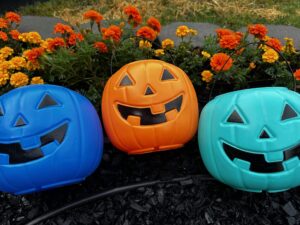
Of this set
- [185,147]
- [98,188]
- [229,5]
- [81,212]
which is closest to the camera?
[81,212]

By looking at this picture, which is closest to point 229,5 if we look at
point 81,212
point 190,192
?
point 190,192

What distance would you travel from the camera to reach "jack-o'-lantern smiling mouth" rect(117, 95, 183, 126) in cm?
206

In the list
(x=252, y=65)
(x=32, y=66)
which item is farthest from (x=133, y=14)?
(x=252, y=65)

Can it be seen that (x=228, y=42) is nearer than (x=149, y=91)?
No

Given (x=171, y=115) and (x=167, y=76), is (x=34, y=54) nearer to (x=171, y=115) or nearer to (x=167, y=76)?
(x=167, y=76)

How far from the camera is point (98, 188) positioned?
2.33 m

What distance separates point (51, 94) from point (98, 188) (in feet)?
2.22

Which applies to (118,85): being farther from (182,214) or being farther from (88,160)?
(182,214)

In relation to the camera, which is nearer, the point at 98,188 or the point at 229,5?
the point at 98,188

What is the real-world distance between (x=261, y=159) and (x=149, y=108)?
0.65 m

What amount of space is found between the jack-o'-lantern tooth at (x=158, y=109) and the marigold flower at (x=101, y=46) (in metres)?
0.75

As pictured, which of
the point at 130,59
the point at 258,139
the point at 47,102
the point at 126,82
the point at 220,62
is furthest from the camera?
the point at 130,59

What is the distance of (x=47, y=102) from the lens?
199cm

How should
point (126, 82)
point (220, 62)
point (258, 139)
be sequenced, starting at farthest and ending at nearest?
point (220, 62) → point (126, 82) → point (258, 139)
